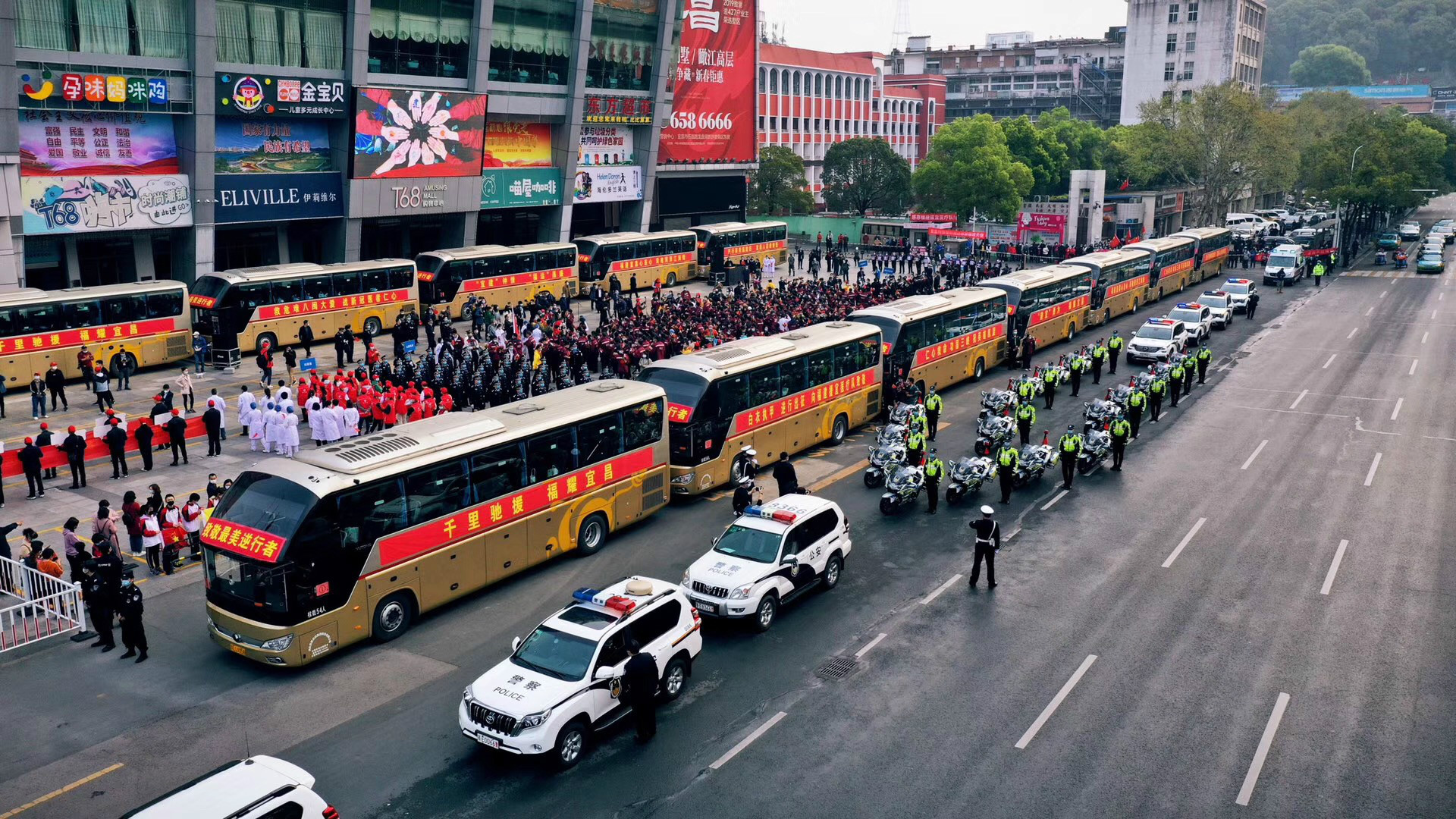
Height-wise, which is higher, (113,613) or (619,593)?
(619,593)

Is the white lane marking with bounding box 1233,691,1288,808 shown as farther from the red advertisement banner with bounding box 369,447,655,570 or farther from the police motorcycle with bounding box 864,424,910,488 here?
the red advertisement banner with bounding box 369,447,655,570

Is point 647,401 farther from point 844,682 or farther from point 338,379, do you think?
point 338,379

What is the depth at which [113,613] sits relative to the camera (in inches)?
692

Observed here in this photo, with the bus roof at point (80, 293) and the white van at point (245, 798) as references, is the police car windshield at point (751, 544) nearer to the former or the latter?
the white van at point (245, 798)

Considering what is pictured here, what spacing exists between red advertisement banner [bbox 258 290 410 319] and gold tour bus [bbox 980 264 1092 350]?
78.5ft

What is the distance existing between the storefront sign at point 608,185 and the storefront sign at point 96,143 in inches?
888

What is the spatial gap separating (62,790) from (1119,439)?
74.8ft

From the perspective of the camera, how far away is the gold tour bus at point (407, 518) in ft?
51.5

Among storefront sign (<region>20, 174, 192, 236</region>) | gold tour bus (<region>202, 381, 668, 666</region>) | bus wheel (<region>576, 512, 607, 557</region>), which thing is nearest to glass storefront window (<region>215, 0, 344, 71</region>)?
storefront sign (<region>20, 174, 192, 236</region>)

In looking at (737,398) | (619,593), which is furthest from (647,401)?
(619,593)

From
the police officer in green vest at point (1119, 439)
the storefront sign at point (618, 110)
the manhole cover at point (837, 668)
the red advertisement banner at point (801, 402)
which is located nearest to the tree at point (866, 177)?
the storefront sign at point (618, 110)

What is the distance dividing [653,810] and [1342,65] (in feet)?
759

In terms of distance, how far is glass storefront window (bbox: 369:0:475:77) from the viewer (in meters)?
46.2

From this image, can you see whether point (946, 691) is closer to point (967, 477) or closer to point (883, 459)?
point (967, 477)
